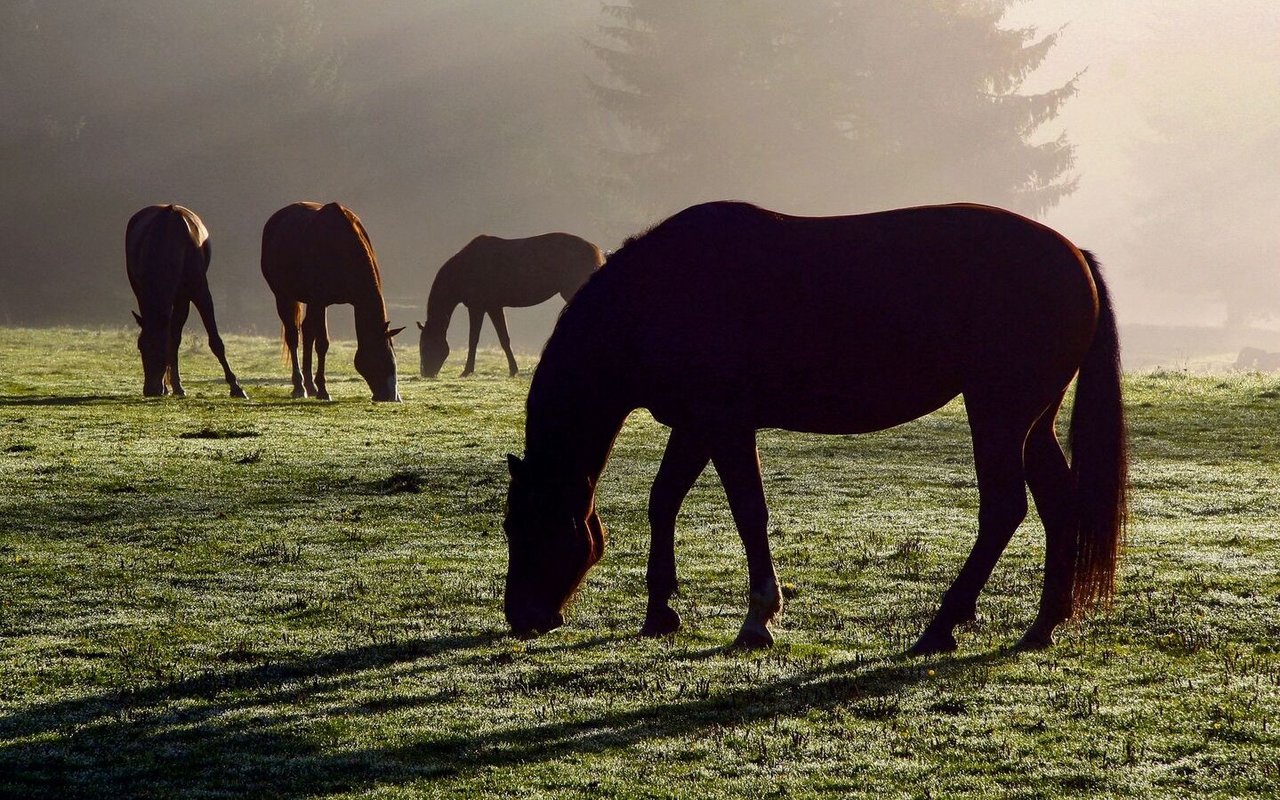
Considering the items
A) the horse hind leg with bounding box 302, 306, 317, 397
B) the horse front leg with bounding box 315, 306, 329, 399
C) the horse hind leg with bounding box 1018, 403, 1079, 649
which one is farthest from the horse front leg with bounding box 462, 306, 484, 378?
the horse hind leg with bounding box 1018, 403, 1079, 649

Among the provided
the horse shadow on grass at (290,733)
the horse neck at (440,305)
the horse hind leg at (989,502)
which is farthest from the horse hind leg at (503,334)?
the horse hind leg at (989,502)

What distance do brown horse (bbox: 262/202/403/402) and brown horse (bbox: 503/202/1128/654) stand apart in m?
11.8

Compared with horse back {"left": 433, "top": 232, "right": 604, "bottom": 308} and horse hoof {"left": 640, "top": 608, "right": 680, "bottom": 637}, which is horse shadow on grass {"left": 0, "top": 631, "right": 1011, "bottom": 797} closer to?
horse hoof {"left": 640, "top": 608, "right": 680, "bottom": 637}

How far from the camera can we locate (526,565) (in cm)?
642

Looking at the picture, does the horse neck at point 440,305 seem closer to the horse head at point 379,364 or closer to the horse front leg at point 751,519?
the horse head at point 379,364

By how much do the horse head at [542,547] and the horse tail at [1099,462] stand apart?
2.33 meters

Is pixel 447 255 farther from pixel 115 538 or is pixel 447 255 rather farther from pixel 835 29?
pixel 115 538

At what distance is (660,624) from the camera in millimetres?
6684

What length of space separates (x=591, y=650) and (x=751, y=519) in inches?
38.6

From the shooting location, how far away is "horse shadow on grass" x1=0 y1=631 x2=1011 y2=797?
15.1ft

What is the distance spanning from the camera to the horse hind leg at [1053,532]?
627 centimetres

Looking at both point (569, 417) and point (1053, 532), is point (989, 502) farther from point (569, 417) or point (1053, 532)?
point (569, 417)

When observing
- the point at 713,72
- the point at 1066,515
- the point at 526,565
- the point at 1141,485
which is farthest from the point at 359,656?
the point at 713,72

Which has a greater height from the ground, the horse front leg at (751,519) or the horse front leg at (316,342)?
the horse front leg at (316,342)
